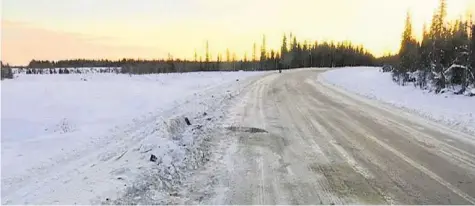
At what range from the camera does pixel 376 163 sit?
6.61 metres

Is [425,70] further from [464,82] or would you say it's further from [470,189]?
[470,189]

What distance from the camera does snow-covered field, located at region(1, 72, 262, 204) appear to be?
5488 millimetres

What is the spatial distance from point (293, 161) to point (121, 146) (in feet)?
11.1

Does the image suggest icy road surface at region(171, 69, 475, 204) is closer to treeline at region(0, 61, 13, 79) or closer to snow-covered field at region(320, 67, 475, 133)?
snow-covered field at region(320, 67, 475, 133)

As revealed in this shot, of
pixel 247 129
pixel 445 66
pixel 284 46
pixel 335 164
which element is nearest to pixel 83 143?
pixel 247 129

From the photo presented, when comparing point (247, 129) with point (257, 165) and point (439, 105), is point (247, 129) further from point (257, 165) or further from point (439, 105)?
point (439, 105)

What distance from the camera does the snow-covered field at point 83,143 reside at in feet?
18.0

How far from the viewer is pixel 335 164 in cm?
651

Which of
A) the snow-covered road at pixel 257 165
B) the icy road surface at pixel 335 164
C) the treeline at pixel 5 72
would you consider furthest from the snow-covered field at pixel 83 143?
the treeline at pixel 5 72

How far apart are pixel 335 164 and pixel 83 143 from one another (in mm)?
5137

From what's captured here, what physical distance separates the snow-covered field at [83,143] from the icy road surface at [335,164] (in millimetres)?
831

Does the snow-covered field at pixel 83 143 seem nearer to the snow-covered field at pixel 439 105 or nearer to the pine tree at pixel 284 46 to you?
the snow-covered field at pixel 439 105

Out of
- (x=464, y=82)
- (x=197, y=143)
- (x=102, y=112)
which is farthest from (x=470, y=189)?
(x=464, y=82)

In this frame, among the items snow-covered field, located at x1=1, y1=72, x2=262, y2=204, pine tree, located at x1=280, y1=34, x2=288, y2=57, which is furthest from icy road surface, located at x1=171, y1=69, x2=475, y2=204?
pine tree, located at x1=280, y1=34, x2=288, y2=57
